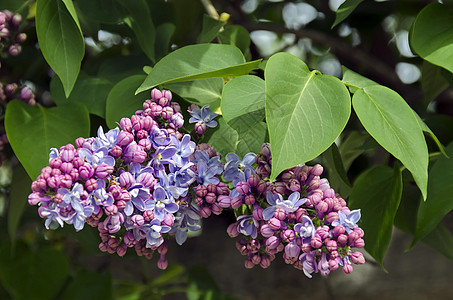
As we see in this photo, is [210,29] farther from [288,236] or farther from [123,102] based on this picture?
[288,236]

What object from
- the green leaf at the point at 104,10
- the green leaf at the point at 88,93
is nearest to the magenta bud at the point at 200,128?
the green leaf at the point at 88,93

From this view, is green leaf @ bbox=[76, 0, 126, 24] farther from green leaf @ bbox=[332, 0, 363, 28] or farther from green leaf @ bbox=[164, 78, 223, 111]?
green leaf @ bbox=[332, 0, 363, 28]

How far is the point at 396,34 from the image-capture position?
1.80 metres

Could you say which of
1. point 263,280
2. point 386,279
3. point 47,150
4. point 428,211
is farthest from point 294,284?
point 47,150

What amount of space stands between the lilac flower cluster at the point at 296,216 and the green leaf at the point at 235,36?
0.32m

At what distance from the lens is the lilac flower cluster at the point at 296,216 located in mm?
542

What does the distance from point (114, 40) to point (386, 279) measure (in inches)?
37.6

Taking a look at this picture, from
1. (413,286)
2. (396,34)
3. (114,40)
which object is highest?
(114,40)

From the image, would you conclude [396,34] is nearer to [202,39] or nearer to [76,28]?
[202,39]

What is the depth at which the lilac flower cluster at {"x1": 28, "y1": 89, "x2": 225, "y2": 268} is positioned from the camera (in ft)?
1.69

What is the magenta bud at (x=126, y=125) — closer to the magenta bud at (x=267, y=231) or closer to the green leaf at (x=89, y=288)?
the magenta bud at (x=267, y=231)

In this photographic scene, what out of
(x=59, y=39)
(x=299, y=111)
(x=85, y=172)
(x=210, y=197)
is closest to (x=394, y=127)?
(x=299, y=111)

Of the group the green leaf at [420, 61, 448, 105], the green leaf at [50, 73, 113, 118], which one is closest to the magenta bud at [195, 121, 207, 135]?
the green leaf at [50, 73, 113, 118]

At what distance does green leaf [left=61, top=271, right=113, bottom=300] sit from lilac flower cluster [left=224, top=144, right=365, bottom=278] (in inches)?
26.6
